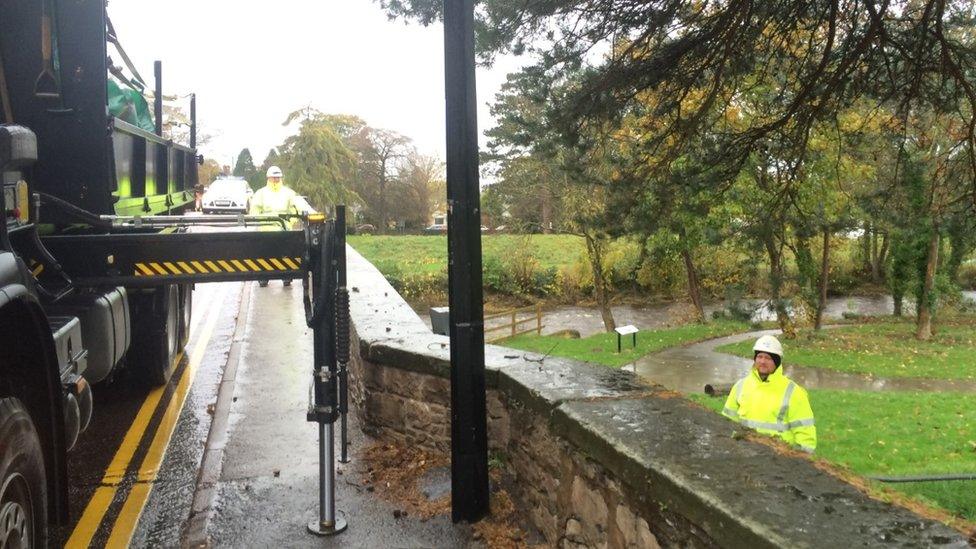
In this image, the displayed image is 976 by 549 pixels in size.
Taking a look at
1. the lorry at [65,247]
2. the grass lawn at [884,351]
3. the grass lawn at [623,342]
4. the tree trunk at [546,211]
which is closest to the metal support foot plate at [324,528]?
the lorry at [65,247]

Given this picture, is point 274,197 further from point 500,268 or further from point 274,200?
point 500,268

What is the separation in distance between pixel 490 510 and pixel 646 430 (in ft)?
5.60

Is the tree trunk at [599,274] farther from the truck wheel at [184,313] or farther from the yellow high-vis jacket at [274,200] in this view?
the truck wheel at [184,313]

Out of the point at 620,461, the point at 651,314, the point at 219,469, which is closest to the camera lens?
the point at 620,461

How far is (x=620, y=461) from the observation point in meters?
3.42

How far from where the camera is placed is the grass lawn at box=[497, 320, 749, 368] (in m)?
25.9

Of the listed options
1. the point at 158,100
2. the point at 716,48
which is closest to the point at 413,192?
the point at 158,100

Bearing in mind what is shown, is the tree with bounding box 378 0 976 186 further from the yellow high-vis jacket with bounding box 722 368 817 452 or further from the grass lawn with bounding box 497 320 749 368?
the grass lawn with bounding box 497 320 749 368

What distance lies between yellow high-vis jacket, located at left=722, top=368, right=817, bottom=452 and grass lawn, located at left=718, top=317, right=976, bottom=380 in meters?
20.7

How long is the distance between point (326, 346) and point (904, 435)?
1267cm

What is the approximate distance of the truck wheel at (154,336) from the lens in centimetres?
825

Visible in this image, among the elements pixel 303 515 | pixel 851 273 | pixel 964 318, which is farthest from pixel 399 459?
pixel 851 273

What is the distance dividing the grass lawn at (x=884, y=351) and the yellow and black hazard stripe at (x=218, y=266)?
22.2m

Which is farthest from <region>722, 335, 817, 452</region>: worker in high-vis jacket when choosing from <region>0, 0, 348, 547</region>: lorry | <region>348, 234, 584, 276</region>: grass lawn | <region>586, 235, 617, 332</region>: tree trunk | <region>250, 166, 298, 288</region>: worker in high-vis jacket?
<region>348, 234, 584, 276</region>: grass lawn
